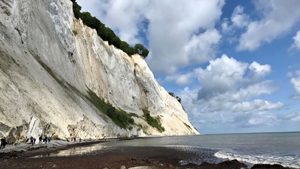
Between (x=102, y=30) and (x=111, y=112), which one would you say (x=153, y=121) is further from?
(x=102, y=30)

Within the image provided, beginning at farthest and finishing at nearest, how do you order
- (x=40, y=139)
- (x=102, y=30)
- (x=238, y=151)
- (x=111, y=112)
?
(x=102, y=30)
(x=111, y=112)
(x=40, y=139)
(x=238, y=151)

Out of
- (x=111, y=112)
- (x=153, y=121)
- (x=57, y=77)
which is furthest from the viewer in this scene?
(x=153, y=121)

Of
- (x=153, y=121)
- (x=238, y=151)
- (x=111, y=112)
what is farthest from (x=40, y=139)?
(x=153, y=121)

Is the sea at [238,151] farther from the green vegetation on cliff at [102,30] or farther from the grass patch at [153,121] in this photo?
the green vegetation on cliff at [102,30]

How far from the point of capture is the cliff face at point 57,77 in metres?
24.4

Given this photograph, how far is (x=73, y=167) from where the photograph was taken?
12.4 meters

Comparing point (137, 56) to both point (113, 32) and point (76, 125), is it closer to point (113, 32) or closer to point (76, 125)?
point (113, 32)

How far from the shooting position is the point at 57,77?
1521 inches

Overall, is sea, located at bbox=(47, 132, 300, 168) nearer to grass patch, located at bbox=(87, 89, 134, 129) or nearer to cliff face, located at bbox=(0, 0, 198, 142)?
cliff face, located at bbox=(0, 0, 198, 142)

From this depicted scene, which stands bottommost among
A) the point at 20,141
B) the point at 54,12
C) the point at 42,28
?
the point at 20,141

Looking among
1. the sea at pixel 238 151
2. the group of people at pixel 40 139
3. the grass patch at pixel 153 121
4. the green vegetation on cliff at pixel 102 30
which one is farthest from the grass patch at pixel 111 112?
the group of people at pixel 40 139

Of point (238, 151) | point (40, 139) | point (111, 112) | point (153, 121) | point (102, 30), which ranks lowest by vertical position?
point (238, 151)

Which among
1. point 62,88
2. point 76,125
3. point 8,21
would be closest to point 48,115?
point 76,125

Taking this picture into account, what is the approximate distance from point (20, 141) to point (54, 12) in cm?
3174
